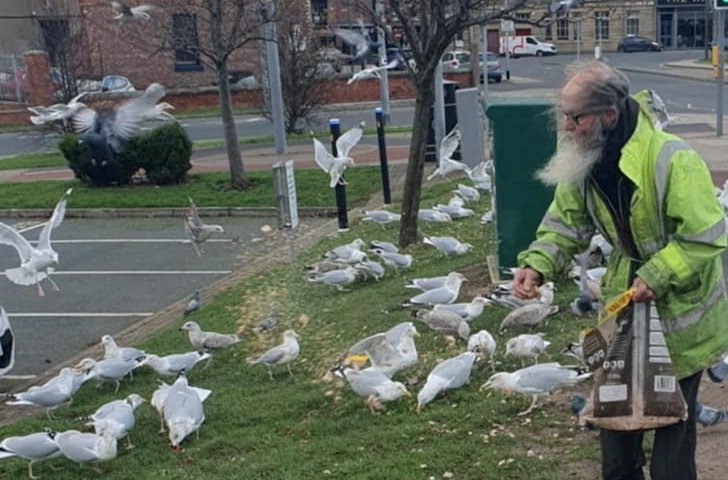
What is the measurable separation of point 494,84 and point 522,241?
38.6m

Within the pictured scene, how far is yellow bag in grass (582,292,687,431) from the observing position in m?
3.46

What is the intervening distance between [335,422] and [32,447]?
77.4 inches

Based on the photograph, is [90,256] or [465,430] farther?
[90,256]

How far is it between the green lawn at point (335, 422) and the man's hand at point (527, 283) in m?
1.42

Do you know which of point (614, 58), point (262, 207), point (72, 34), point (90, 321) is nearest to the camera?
point (90, 321)

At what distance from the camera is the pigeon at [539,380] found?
560 centimetres

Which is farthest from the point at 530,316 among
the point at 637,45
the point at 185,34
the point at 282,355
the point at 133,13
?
the point at 637,45

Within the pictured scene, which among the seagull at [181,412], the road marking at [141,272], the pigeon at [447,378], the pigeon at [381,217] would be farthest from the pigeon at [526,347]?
the road marking at [141,272]

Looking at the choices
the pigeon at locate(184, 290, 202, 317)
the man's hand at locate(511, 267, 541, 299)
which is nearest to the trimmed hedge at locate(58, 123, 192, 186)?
the pigeon at locate(184, 290, 202, 317)

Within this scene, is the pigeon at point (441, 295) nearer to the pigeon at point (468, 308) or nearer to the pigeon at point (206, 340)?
the pigeon at point (468, 308)

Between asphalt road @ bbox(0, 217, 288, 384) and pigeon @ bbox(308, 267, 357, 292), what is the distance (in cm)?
233

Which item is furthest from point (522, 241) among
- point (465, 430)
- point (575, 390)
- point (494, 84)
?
point (494, 84)

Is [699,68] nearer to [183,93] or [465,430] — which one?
[183,93]

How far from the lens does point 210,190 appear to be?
18750 mm
